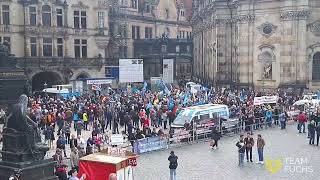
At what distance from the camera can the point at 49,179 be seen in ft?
47.9

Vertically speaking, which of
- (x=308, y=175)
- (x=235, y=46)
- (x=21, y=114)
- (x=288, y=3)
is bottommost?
(x=308, y=175)

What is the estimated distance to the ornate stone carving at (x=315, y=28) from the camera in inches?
1778

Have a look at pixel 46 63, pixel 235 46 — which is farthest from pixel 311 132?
pixel 46 63

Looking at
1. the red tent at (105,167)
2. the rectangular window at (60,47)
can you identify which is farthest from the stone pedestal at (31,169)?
the rectangular window at (60,47)

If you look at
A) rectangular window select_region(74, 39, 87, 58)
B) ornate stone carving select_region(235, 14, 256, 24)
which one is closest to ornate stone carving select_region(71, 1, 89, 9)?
rectangular window select_region(74, 39, 87, 58)

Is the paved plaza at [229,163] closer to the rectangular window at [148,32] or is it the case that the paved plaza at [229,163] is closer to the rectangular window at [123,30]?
the rectangular window at [123,30]

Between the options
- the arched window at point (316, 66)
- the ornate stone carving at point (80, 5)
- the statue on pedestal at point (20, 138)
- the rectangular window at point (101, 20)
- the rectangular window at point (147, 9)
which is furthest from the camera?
the rectangular window at point (147, 9)

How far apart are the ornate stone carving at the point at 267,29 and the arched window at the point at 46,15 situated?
22369mm

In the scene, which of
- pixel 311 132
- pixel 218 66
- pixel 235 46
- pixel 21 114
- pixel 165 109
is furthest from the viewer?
pixel 218 66

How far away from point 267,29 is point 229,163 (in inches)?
1025

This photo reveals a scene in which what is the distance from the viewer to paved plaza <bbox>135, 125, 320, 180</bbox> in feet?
70.3

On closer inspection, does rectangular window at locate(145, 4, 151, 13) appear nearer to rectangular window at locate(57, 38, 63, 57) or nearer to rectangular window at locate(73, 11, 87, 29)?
rectangular window at locate(73, 11, 87, 29)

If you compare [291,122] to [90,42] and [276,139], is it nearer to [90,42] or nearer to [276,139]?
[276,139]

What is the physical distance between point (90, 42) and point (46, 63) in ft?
20.8
